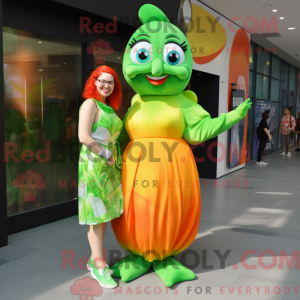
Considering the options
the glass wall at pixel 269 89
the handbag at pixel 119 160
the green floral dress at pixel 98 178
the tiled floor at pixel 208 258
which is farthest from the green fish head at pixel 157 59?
the glass wall at pixel 269 89

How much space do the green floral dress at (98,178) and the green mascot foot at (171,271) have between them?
0.61 m

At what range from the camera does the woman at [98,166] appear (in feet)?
9.16

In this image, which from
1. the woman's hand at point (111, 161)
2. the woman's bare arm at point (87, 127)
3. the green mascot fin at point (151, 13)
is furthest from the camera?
the green mascot fin at point (151, 13)

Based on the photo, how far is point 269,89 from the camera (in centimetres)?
1299

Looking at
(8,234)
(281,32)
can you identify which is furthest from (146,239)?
(281,32)

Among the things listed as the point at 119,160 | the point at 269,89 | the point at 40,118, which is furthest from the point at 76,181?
the point at 269,89

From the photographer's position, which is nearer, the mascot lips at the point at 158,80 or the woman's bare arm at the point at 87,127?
the woman's bare arm at the point at 87,127

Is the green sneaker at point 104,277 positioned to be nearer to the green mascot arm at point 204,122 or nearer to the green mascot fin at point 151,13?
the green mascot arm at point 204,122

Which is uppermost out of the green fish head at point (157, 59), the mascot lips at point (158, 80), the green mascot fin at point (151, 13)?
the green mascot fin at point (151, 13)

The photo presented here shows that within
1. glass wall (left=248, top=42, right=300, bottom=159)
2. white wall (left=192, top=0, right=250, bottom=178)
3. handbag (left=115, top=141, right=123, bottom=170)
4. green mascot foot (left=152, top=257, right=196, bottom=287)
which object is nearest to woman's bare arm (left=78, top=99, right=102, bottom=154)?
handbag (left=115, top=141, right=123, bottom=170)

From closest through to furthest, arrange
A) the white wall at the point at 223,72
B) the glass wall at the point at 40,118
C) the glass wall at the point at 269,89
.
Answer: the glass wall at the point at 40,118
the white wall at the point at 223,72
the glass wall at the point at 269,89

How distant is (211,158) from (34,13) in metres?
4.82

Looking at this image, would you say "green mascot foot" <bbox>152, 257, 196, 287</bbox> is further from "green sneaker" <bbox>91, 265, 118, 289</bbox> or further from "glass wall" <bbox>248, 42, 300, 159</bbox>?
"glass wall" <bbox>248, 42, 300, 159</bbox>

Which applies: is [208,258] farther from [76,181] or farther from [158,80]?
[76,181]
